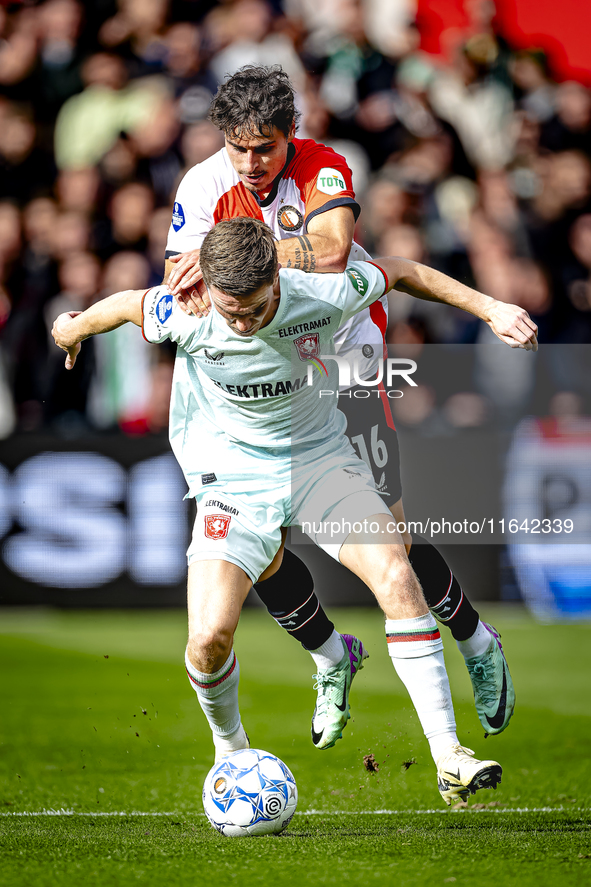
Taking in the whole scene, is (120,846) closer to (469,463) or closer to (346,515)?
(346,515)

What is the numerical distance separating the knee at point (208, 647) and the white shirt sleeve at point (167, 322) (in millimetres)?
1106

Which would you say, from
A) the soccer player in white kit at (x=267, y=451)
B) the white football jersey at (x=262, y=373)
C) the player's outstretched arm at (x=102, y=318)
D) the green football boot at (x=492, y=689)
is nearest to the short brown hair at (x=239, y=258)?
the soccer player in white kit at (x=267, y=451)

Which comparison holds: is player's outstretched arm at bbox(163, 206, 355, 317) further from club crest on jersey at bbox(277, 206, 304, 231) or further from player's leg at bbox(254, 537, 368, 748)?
player's leg at bbox(254, 537, 368, 748)

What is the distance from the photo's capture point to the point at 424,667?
3.96 m

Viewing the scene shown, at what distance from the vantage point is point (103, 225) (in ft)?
29.6

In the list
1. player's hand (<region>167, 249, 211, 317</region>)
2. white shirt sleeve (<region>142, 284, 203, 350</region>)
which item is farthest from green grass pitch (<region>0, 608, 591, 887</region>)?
player's hand (<region>167, 249, 211, 317</region>)

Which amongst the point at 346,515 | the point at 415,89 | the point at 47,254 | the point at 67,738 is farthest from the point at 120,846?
the point at 415,89

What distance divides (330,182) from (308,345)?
812mm

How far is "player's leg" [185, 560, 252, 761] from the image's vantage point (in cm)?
398

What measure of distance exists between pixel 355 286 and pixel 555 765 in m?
2.50

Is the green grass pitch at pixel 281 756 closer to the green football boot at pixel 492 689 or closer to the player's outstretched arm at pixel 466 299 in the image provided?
the green football boot at pixel 492 689

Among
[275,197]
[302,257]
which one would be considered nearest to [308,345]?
[302,257]

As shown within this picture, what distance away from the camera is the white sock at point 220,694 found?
4125mm

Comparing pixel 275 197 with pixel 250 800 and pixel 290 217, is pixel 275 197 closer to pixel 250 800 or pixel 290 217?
pixel 290 217
